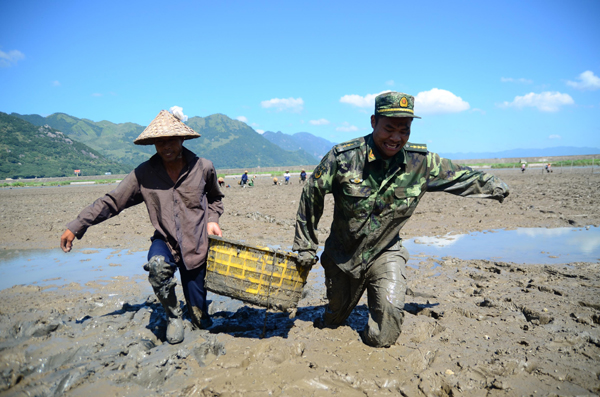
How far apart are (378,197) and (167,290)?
6.95 feet

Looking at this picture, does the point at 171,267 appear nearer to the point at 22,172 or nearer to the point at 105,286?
the point at 105,286

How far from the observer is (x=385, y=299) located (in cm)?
334

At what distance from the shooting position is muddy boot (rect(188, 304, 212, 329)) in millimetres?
3857

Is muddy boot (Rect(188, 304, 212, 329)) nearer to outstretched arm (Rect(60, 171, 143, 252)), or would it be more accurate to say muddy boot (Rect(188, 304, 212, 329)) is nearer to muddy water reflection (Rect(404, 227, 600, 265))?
outstretched arm (Rect(60, 171, 143, 252))

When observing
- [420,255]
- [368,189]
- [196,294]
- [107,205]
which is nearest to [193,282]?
[196,294]

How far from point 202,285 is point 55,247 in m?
Result: 6.00

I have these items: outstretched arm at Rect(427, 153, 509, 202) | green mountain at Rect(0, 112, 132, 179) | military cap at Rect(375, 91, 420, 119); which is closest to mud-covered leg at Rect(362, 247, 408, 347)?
outstretched arm at Rect(427, 153, 509, 202)

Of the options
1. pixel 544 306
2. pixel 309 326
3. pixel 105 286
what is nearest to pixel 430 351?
pixel 309 326

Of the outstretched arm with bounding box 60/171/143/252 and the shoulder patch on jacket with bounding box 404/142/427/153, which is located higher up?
the shoulder patch on jacket with bounding box 404/142/427/153

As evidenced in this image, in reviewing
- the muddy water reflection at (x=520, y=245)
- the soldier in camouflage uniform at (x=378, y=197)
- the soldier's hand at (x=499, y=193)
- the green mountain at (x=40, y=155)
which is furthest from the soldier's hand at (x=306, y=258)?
the green mountain at (x=40, y=155)

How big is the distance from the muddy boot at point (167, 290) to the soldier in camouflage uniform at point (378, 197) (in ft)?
3.98

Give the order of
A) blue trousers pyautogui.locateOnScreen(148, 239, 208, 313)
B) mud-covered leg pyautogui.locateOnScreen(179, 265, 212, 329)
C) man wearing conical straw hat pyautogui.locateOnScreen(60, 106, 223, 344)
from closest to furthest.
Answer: man wearing conical straw hat pyautogui.locateOnScreen(60, 106, 223, 344), blue trousers pyautogui.locateOnScreen(148, 239, 208, 313), mud-covered leg pyautogui.locateOnScreen(179, 265, 212, 329)

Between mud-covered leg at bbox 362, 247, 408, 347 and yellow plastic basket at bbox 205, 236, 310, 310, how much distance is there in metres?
0.67

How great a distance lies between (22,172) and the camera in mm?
81750
